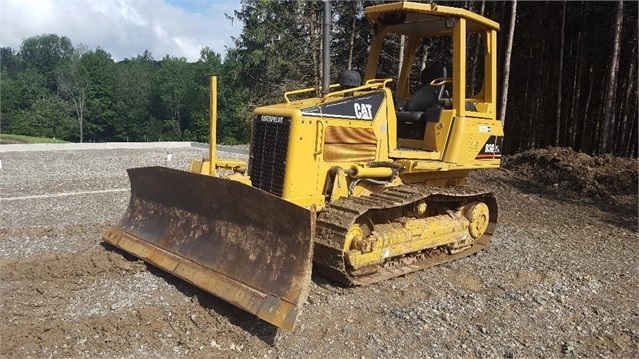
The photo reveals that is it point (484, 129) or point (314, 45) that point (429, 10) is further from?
point (314, 45)

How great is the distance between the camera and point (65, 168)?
1475 cm

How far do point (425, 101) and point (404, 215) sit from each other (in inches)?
68.0

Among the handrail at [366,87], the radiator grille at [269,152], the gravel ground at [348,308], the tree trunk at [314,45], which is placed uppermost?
the tree trunk at [314,45]

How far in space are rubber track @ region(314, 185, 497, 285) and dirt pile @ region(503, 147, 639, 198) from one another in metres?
6.27

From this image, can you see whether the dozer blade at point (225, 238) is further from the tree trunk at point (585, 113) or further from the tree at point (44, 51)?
the tree at point (44, 51)

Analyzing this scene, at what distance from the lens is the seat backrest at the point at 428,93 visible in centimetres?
669

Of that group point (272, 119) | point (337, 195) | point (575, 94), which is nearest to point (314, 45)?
point (575, 94)

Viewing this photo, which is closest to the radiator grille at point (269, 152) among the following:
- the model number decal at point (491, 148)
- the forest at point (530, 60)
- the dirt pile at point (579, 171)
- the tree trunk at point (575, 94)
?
the model number decal at point (491, 148)

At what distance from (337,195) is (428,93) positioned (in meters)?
2.18

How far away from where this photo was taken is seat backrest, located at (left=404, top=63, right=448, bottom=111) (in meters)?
6.69

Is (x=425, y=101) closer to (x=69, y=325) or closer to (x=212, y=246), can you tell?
(x=212, y=246)

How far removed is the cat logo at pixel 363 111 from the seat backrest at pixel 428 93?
1.29 m

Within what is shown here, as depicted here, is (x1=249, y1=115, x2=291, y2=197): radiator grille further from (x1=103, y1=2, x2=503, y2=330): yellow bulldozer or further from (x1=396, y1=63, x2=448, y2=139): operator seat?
(x1=396, y1=63, x2=448, y2=139): operator seat

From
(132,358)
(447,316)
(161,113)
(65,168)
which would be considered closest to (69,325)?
(132,358)
